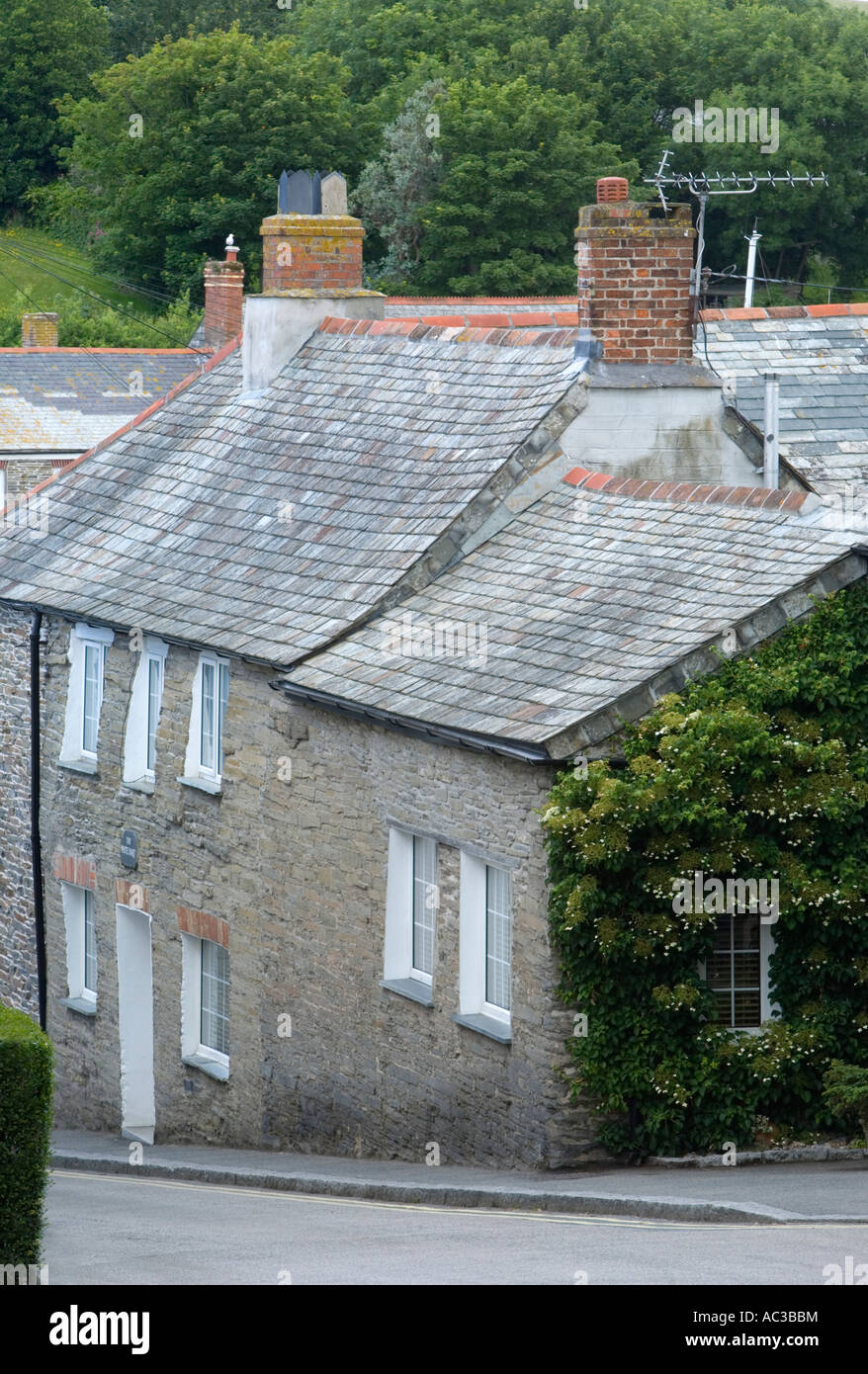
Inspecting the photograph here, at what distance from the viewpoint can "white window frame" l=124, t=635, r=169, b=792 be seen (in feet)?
62.8

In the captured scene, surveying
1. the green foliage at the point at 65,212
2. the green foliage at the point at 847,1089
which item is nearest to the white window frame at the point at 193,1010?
the green foliage at the point at 847,1089

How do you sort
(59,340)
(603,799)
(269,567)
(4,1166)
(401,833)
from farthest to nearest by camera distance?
1. (59,340)
2. (269,567)
3. (401,833)
4. (603,799)
5. (4,1166)

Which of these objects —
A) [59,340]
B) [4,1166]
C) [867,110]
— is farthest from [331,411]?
[867,110]

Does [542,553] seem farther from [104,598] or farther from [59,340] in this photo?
[59,340]

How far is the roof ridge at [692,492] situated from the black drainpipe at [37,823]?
6.84 metres

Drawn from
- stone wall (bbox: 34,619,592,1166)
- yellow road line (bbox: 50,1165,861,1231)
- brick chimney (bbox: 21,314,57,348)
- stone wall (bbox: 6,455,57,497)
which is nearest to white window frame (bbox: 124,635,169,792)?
stone wall (bbox: 34,619,592,1166)

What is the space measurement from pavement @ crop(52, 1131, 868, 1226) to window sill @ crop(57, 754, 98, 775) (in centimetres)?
502

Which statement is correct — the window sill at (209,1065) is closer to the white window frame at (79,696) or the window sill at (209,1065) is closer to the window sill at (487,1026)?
the white window frame at (79,696)

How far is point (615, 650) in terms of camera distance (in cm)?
1370

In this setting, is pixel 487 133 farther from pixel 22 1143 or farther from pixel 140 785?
pixel 22 1143

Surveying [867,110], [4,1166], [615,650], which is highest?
[867,110]

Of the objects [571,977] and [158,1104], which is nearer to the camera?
[571,977]

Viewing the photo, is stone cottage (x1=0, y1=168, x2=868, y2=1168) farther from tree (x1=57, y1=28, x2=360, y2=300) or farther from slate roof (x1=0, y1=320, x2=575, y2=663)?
tree (x1=57, y1=28, x2=360, y2=300)

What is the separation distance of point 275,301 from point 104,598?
4.19m
